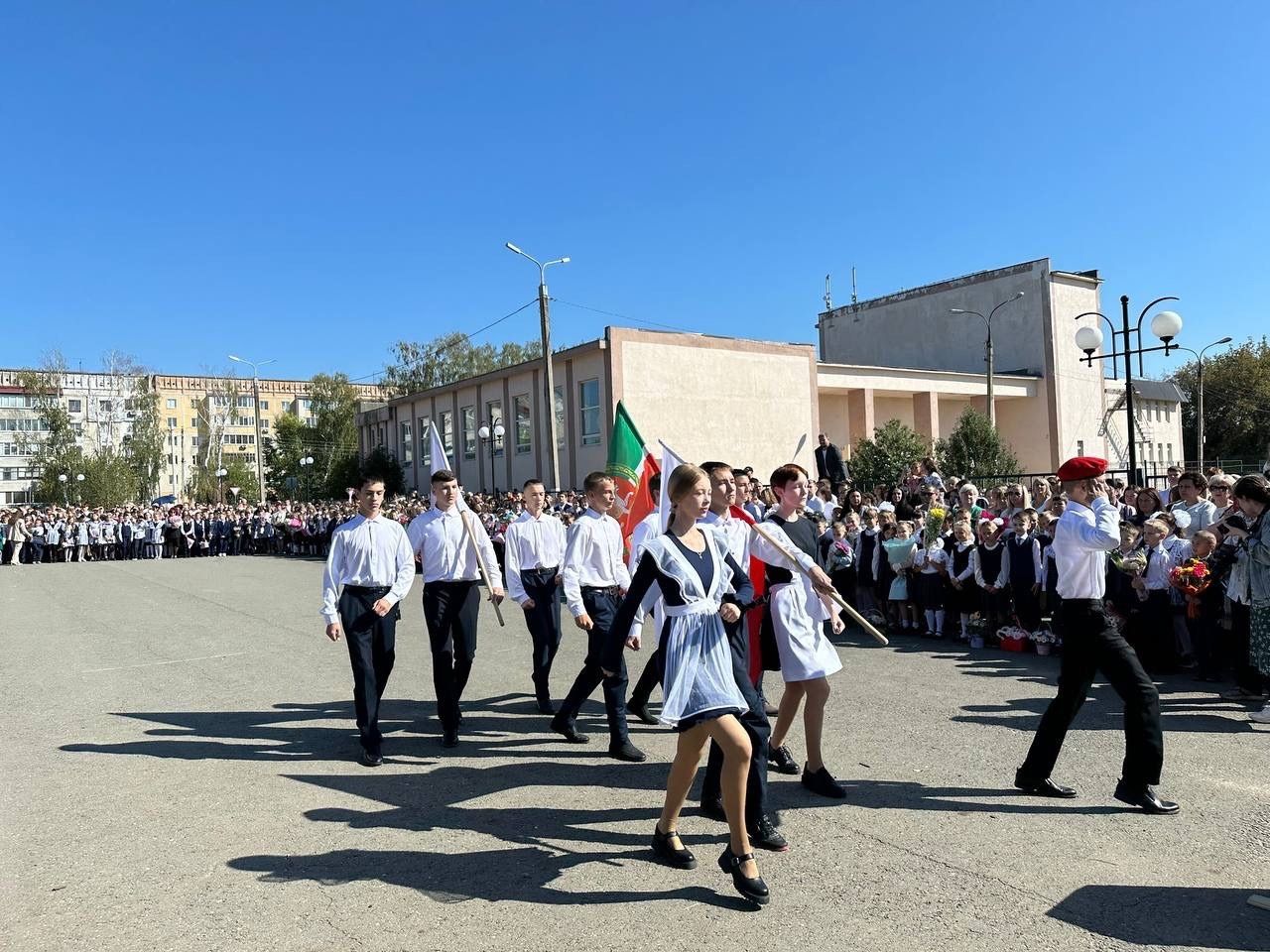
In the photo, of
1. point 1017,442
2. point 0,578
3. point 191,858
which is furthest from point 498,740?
point 1017,442

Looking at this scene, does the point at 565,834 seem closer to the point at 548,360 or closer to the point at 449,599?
the point at 449,599

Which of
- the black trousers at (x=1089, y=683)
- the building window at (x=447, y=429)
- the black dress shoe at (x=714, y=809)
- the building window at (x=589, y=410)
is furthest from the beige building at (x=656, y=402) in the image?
the black dress shoe at (x=714, y=809)

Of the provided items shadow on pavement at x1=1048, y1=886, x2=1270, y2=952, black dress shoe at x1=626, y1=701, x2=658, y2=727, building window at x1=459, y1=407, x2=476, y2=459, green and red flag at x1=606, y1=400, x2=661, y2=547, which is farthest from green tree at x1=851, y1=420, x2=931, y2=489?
shadow on pavement at x1=1048, y1=886, x2=1270, y2=952

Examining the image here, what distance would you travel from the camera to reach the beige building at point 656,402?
33.1m

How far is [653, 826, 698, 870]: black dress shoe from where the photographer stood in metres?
4.52

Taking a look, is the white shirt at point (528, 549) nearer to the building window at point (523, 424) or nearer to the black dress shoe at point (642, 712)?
the black dress shoe at point (642, 712)

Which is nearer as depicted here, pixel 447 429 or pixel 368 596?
pixel 368 596

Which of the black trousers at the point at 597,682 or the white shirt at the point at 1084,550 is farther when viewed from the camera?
the black trousers at the point at 597,682

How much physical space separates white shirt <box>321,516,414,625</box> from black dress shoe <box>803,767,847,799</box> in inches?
120

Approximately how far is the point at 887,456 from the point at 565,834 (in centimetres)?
2522

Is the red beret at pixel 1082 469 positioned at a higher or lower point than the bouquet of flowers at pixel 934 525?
higher

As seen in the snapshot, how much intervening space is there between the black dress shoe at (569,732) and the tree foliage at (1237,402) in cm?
6074

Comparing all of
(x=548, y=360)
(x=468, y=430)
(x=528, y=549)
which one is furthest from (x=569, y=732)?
(x=468, y=430)

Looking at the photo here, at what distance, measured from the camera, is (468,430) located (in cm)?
4234
